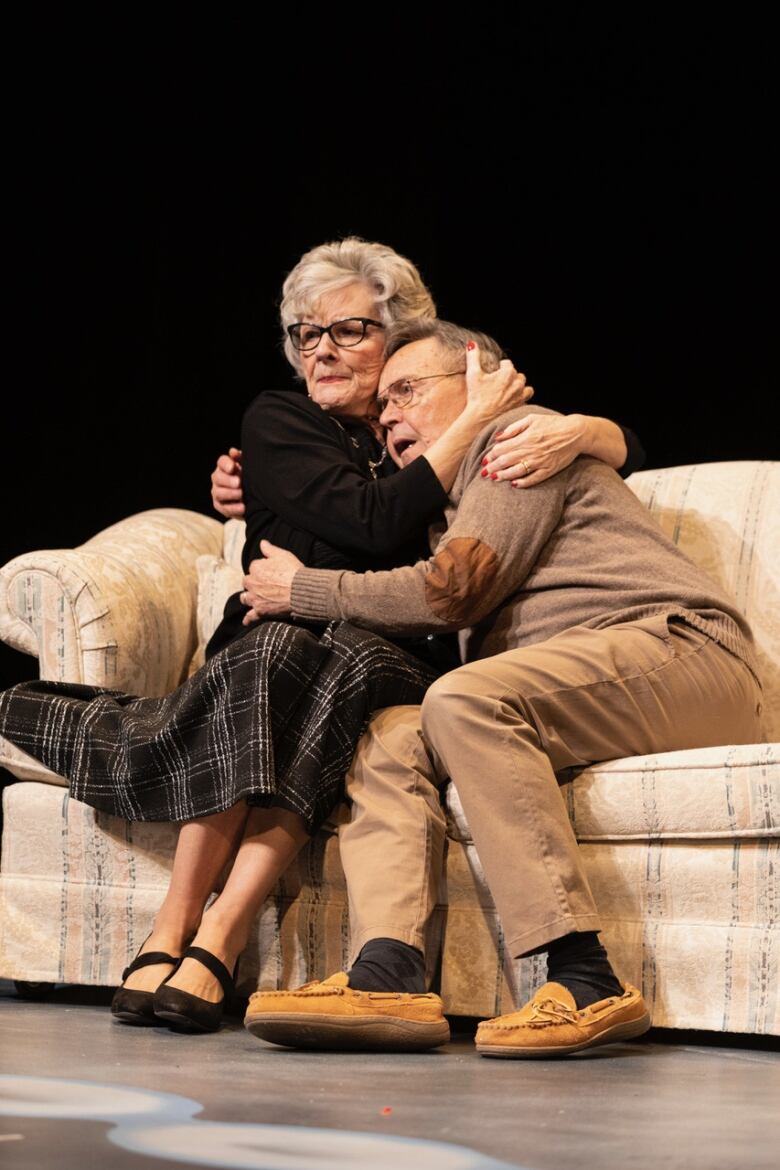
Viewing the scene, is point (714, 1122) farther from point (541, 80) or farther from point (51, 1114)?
point (541, 80)

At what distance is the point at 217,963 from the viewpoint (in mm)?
2008

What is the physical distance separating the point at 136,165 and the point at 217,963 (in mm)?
2497

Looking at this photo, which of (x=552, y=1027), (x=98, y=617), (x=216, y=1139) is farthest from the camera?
(x=98, y=617)

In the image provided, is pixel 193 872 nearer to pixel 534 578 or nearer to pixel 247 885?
pixel 247 885

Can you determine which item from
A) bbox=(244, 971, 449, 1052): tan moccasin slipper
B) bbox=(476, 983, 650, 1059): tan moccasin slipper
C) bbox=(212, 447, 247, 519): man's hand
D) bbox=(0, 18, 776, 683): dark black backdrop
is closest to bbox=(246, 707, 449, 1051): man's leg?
bbox=(244, 971, 449, 1052): tan moccasin slipper

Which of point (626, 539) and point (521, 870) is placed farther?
point (626, 539)

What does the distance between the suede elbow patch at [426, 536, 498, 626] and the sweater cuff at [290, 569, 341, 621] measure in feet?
0.55

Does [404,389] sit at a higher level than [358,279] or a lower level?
lower

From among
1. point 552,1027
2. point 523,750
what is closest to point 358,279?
point 523,750

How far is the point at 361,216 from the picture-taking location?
370cm

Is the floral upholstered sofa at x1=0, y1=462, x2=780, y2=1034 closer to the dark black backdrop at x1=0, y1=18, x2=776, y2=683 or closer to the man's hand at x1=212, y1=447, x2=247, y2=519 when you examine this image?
the man's hand at x1=212, y1=447, x2=247, y2=519

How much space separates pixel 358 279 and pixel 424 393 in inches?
13.3

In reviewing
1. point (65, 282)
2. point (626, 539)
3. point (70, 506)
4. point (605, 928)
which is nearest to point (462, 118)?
point (65, 282)

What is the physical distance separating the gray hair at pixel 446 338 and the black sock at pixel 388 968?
3.12 feet
